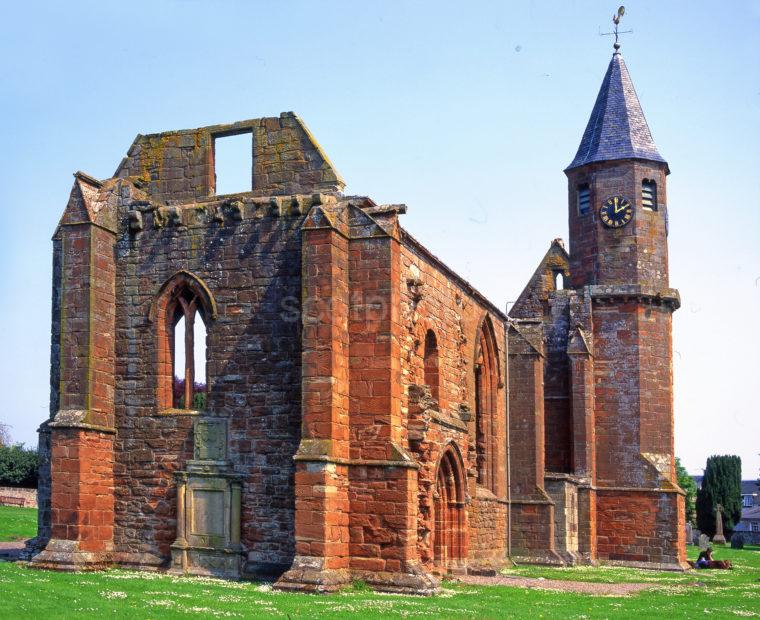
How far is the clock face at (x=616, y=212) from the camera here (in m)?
38.7

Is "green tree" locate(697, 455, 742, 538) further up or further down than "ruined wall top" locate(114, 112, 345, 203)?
further down

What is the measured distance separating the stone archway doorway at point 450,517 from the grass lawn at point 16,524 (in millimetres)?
11696

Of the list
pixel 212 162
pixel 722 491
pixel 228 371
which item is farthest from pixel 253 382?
pixel 722 491

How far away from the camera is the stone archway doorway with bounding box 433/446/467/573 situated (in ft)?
84.0

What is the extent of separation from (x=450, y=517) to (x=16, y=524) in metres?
14.1

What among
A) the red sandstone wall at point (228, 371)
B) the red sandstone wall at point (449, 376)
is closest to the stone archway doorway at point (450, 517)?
Result: the red sandstone wall at point (449, 376)

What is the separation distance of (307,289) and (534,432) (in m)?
14.6

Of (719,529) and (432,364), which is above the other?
(432,364)

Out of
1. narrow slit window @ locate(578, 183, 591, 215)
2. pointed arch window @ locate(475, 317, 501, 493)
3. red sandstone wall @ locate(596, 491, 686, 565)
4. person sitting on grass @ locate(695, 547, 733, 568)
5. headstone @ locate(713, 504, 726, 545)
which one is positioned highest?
narrow slit window @ locate(578, 183, 591, 215)

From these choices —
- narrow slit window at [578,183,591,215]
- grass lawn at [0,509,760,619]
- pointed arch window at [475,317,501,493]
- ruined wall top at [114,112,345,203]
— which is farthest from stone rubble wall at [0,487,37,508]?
narrow slit window at [578,183,591,215]

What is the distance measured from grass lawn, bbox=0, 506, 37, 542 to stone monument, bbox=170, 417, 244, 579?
9124 millimetres

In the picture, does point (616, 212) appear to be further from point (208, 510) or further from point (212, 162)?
point (208, 510)

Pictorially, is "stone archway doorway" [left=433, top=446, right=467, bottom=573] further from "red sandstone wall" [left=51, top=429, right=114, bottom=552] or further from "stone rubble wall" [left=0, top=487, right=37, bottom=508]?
"stone rubble wall" [left=0, top=487, right=37, bottom=508]

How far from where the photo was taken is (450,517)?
1032 inches
